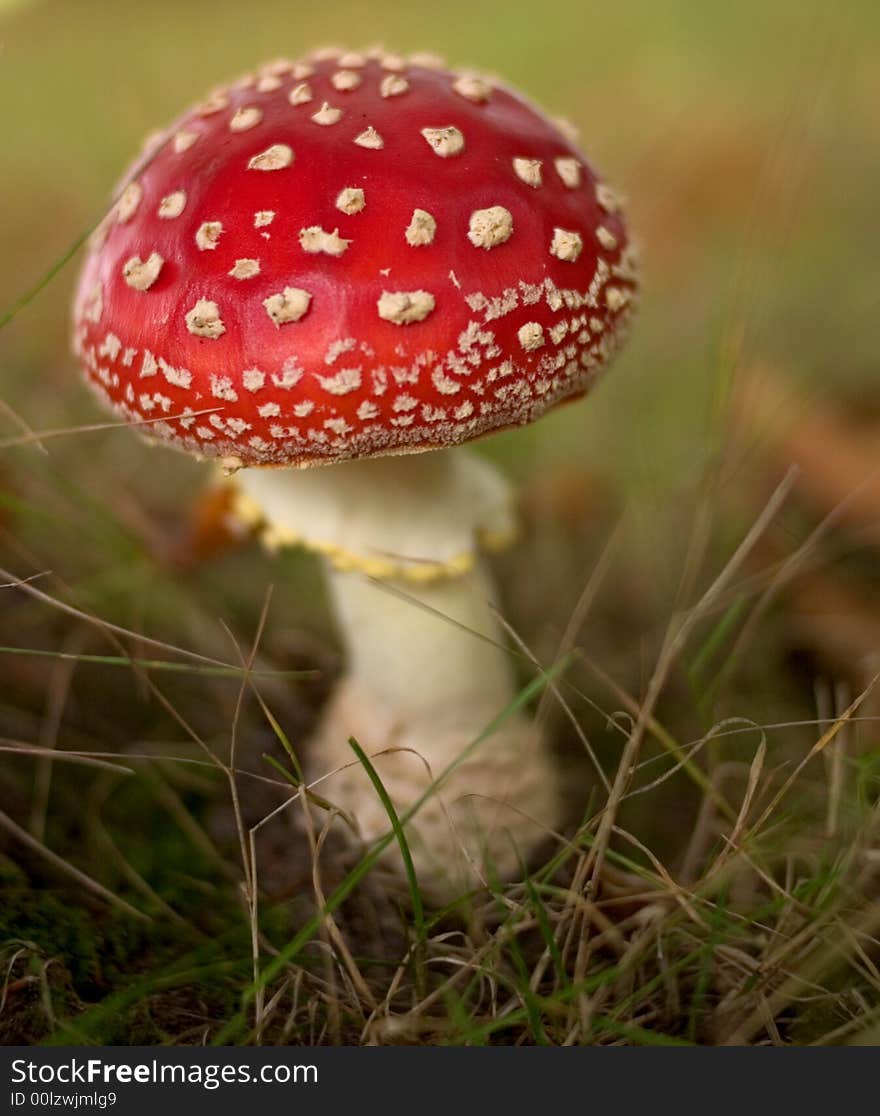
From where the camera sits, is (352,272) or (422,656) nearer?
(352,272)

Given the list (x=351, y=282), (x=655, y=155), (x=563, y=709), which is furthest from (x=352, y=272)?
(x=655, y=155)

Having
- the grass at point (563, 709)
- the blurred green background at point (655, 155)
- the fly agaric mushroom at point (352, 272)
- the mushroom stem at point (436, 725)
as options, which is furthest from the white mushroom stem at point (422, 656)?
the blurred green background at point (655, 155)

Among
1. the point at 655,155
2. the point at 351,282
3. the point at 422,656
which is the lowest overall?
the point at 422,656

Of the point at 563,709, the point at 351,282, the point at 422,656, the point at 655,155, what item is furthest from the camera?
the point at 655,155

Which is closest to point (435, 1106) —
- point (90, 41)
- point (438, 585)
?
point (438, 585)

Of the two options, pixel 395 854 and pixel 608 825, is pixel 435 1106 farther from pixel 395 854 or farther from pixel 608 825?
pixel 395 854

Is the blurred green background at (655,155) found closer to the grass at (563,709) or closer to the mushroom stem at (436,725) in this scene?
the grass at (563,709)

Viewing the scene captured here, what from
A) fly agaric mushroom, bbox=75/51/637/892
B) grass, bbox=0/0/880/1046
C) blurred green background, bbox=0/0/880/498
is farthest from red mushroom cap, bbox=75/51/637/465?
blurred green background, bbox=0/0/880/498

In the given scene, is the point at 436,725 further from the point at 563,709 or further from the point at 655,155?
the point at 655,155
